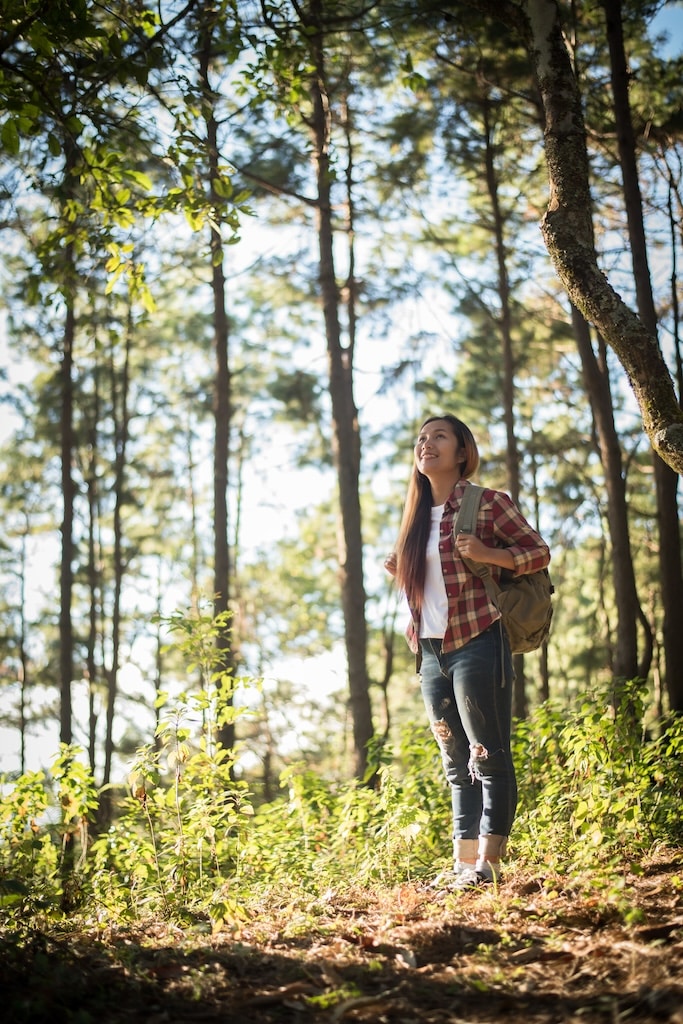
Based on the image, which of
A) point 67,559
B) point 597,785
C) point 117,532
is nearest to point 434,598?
point 597,785

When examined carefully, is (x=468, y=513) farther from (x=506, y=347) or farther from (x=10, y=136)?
(x=506, y=347)

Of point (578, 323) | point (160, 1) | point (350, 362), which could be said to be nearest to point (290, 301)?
point (350, 362)

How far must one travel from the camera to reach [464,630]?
383 cm

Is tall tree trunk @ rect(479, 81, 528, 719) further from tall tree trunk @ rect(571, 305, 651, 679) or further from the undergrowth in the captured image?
the undergrowth

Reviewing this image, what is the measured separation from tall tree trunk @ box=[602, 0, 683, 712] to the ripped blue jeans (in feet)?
11.0

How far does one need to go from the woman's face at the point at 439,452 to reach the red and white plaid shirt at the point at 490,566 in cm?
21

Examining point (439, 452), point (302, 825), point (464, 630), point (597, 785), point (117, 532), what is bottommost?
point (302, 825)

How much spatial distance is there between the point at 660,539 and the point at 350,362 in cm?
758

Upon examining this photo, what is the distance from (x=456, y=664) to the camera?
3.84 meters

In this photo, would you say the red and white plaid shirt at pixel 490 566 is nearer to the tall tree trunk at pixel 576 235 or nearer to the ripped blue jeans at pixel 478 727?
the ripped blue jeans at pixel 478 727

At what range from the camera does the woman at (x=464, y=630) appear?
3740mm

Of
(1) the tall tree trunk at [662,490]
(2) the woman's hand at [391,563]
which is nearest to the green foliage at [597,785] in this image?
(1) the tall tree trunk at [662,490]

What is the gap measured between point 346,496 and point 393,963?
7.64 metres

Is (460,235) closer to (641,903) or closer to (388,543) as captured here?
(388,543)
